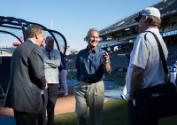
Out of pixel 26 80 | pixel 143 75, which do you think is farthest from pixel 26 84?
pixel 143 75

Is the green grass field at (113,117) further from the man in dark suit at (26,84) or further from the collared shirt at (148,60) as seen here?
the collared shirt at (148,60)

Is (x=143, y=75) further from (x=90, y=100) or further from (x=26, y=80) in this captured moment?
(x=90, y=100)

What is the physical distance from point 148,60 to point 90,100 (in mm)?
2724

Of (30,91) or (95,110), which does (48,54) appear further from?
(30,91)

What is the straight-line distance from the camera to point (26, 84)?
643 centimetres

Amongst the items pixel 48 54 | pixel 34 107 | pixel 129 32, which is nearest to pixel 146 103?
pixel 34 107

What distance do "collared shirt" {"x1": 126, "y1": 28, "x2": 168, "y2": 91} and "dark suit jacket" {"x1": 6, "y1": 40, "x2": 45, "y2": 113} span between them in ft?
5.22

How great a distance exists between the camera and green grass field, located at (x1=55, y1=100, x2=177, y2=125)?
10.7m

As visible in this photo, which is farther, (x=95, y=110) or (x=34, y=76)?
(x=95, y=110)

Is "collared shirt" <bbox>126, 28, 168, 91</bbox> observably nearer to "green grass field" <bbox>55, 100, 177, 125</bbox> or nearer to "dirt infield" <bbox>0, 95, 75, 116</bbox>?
"green grass field" <bbox>55, 100, 177, 125</bbox>

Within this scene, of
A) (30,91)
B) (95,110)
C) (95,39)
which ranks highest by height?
(95,39)

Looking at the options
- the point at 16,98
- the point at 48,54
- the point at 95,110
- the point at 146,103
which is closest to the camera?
the point at 146,103

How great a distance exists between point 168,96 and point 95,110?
282cm

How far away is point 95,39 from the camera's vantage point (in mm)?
7926
